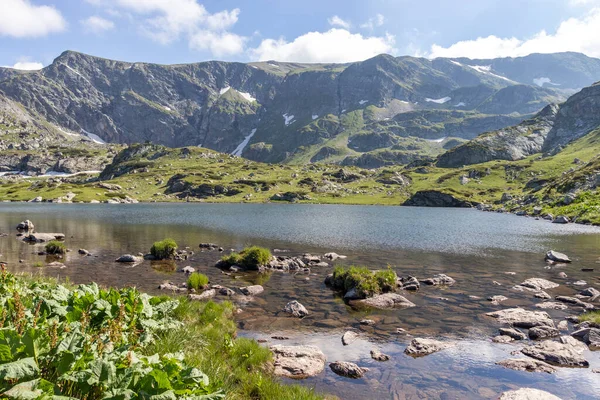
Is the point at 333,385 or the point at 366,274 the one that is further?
the point at 366,274

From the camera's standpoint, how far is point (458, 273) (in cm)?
3944

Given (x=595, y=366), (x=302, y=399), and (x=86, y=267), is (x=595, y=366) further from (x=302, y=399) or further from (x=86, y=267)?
(x=86, y=267)

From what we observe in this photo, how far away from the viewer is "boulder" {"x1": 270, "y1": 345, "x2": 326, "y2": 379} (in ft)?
51.1

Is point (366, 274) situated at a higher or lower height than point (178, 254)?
higher

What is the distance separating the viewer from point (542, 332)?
2084 centimetres

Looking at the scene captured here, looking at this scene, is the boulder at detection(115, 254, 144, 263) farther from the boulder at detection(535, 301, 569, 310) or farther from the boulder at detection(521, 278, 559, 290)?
the boulder at detection(521, 278, 559, 290)

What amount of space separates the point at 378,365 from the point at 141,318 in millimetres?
11131

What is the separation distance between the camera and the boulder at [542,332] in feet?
67.9

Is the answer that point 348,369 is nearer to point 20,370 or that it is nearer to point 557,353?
point 557,353

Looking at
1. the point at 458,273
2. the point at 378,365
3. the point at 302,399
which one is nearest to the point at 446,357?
the point at 378,365

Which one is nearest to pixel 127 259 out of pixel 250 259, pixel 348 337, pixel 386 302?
pixel 250 259

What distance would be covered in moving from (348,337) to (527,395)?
29.4 feet

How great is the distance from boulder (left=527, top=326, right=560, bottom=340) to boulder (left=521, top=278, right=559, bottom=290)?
43.2ft

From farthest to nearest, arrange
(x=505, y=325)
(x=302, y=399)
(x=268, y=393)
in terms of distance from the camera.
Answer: (x=505, y=325) → (x=268, y=393) → (x=302, y=399)
